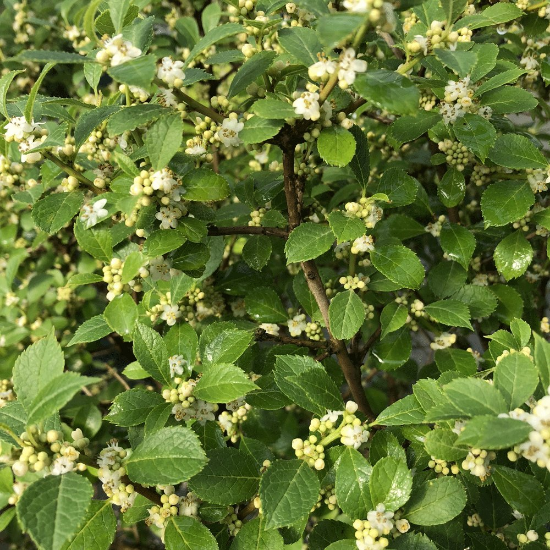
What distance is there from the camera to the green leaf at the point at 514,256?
1.29 metres

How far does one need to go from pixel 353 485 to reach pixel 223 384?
11.1 inches

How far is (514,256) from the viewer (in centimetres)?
129

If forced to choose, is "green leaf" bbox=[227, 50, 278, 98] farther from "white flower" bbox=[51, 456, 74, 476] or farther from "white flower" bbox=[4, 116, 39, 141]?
"white flower" bbox=[51, 456, 74, 476]

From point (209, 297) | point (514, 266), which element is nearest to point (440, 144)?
point (514, 266)

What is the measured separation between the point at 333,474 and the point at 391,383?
1.34 metres

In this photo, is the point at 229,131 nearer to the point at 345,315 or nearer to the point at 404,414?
the point at 345,315

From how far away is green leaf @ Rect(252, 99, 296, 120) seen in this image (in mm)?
828

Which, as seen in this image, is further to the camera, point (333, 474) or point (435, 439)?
point (333, 474)

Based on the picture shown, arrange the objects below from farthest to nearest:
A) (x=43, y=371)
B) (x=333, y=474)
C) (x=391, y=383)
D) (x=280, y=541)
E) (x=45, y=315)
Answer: (x=391, y=383) < (x=45, y=315) < (x=333, y=474) < (x=280, y=541) < (x=43, y=371)

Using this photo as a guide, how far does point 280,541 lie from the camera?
934 mm

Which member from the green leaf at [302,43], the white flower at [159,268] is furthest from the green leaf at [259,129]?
the white flower at [159,268]

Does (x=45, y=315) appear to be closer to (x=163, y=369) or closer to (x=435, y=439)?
(x=163, y=369)

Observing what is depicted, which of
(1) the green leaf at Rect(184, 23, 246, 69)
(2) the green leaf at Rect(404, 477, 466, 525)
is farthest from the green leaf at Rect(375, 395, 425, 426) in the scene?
(1) the green leaf at Rect(184, 23, 246, 69)

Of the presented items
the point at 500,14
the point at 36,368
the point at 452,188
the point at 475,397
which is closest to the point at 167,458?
the point at 36,368
